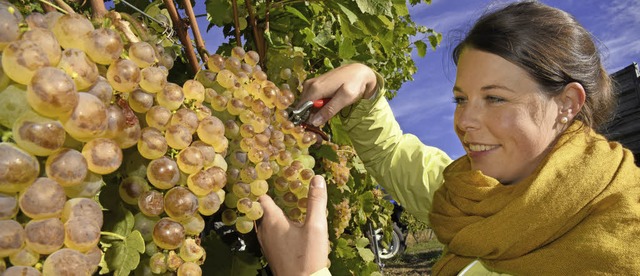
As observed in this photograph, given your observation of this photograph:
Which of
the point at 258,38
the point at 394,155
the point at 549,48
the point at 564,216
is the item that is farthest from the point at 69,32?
the point at 394,155

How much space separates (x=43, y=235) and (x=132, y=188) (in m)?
0.23

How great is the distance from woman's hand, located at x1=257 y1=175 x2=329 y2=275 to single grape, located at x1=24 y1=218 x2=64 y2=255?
0.63m

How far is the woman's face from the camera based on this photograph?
1700 mm

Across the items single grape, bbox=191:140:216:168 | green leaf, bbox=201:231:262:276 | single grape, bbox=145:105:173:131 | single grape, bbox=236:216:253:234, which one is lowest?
Answer: green leaf, bbox=201:231:262:276

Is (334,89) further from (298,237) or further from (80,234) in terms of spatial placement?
(80,234)

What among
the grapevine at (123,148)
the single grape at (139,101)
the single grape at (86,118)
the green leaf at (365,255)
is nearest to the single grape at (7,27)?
the grapevine at (123,148)

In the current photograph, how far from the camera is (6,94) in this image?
0.64 metres

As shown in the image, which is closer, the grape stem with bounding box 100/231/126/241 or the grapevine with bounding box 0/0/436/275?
the grapevine with bounding box 0/0/436/275

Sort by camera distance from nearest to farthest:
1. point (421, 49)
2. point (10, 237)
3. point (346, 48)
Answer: point (10, 237) → point (346, 48) → point (421, 49)

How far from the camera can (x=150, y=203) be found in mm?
841

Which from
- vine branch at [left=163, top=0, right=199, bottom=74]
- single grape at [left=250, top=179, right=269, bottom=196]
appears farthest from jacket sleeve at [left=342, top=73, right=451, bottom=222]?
single grape at [left=250, top=179, right=269, bottom=196]

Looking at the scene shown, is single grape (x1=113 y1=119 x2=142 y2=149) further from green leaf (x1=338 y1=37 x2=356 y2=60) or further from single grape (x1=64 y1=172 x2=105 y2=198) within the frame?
green leaf (x1=338 y1=37 x2=356 y2=60)

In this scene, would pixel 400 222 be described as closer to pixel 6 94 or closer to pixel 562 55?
pixel 562 55

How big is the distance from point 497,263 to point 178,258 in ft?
4.03
